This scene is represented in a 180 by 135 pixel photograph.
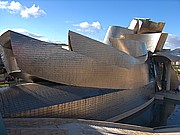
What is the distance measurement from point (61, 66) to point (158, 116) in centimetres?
1062

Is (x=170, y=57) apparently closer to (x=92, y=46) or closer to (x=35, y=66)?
(x=92, y=46)

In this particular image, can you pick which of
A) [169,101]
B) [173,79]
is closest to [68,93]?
[169,101]

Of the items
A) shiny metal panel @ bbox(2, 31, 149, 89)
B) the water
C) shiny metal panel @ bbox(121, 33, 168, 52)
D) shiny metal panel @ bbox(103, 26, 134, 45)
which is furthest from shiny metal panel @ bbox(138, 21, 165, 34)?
shiny metal panel @ bbox(2, 31, 149, 89)

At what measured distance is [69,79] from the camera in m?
13.1

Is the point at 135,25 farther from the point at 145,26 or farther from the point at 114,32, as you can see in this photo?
the point at 114,32

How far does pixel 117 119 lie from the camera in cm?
1517

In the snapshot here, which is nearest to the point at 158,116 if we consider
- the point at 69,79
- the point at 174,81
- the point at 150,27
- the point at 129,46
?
the point at 129,46

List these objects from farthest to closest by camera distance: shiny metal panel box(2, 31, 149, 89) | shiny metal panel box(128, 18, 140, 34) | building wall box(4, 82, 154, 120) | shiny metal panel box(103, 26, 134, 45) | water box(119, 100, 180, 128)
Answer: shiny metal panel box(128, 18, 140, 34) → shiny metal panel box(103, 26, 134, 45) → water box(119, 100, 180, 128) → shiny metal panel box(2, 31, 149, 89) → building wall box(4, 82, 154, 120)

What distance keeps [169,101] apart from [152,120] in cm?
781

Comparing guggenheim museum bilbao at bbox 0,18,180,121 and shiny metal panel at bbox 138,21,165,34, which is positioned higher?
shiny metal panel at bbox 138,21,165,34

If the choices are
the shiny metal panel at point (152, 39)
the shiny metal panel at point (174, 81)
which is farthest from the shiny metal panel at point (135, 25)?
the shiny metal panel at point (174, 81)

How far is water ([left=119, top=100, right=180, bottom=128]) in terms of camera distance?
1574 centimetres

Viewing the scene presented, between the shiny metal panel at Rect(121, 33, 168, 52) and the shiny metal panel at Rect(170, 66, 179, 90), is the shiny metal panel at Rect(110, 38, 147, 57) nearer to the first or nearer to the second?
the shiny metal panel at Rect(121, 33, 168, 52)

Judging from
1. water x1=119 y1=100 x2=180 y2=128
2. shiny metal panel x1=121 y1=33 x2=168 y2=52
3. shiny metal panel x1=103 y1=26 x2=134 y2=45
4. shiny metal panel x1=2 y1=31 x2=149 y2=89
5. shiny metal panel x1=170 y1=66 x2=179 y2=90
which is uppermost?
shiny metal panel x1=103 y1=26 x2=134 y2=45
